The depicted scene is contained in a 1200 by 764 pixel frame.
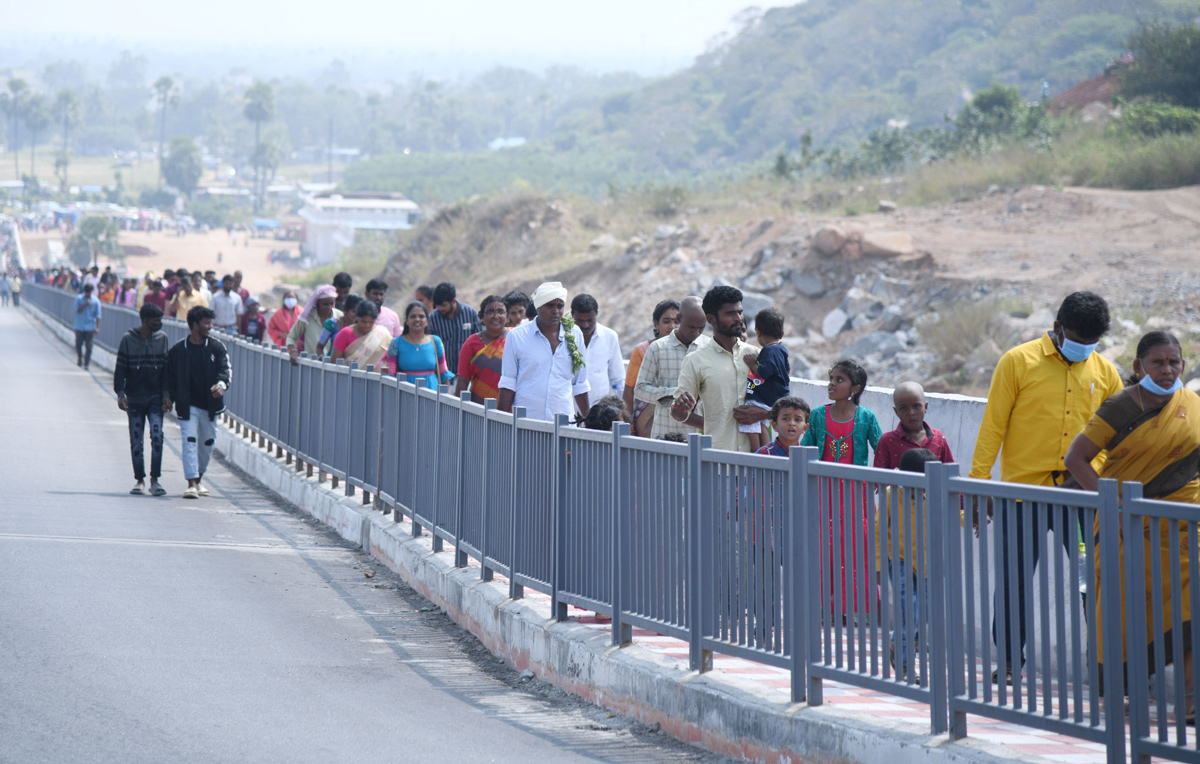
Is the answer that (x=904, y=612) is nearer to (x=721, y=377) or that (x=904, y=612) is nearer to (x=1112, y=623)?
(x=1112, y=623)

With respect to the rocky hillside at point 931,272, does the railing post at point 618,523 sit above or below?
below

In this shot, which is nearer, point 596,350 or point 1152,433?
point 1152,433

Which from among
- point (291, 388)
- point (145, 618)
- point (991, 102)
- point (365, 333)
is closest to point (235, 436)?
point (291, 388)

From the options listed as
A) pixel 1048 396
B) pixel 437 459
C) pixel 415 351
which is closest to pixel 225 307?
pixel 415 351

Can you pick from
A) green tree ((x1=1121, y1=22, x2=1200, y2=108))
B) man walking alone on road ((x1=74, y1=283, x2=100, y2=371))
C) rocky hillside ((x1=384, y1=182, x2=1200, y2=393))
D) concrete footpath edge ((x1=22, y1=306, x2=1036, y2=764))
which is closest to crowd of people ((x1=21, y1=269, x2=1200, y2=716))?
concrete footpath edge ((x1=22, y1=306, x2=1036, y2=764))

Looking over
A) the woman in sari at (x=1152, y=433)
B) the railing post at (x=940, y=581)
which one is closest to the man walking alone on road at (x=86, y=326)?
the woman in sari at (x=1152, y=433)

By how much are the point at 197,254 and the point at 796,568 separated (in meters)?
158

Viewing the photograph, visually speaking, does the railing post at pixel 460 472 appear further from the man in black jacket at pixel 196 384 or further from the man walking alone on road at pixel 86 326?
the man walking alone on road at pixel 86 326

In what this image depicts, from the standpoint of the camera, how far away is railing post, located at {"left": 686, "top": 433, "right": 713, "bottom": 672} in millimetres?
6004

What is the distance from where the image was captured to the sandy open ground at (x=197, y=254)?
139m

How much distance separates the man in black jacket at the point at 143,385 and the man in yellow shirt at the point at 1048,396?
951 centimetres

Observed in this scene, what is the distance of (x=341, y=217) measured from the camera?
149000 mm

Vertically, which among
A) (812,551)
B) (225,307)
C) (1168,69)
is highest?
(1168,69)

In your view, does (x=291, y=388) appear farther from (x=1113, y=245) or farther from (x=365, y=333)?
(x=1113, y=245)
